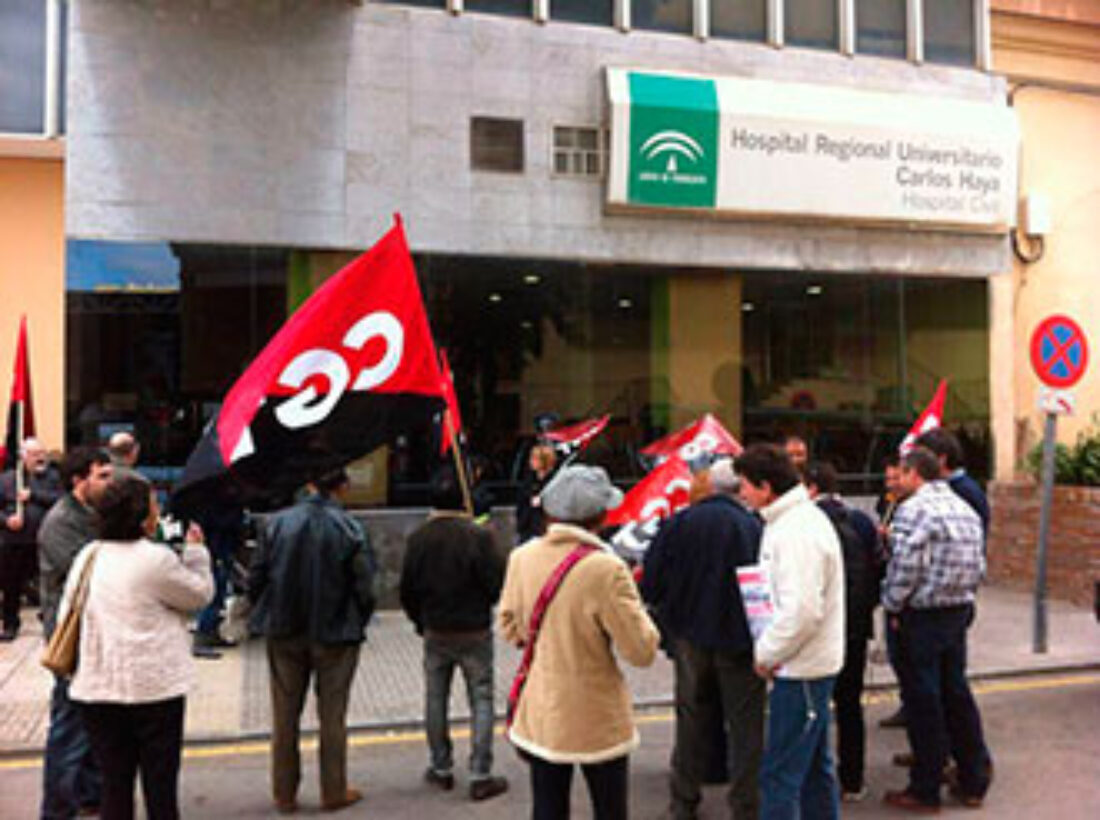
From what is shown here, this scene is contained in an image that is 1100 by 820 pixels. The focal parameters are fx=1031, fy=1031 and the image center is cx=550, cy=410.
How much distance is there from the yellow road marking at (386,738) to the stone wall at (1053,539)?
314 centimetres

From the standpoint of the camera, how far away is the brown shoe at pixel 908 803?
542cm

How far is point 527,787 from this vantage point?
589 cm

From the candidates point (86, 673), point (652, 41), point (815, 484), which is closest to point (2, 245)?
point (652, 41)

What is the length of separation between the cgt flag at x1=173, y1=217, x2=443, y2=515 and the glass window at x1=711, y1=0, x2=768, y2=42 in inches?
351

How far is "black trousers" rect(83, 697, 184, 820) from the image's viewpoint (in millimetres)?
4398

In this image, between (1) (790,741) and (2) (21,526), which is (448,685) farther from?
(2) (21,526)

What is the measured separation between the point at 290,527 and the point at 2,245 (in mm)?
9508

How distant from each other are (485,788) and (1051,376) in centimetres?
658

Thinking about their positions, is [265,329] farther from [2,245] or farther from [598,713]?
[598,713]

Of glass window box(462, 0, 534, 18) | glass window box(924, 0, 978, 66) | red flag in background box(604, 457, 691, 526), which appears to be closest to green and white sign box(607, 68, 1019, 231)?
glass window box(924, 0, 978, 66)

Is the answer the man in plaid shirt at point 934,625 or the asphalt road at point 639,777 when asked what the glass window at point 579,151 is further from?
the man in plaid shirt at point 934,625

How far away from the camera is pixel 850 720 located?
18.7 feet

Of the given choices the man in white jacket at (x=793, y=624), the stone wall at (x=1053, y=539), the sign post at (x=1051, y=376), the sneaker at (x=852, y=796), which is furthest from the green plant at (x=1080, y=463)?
the man in white jacket at (x=793, y=624)

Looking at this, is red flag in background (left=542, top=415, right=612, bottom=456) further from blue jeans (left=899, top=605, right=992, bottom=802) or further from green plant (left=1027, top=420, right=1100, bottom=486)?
green plant (left=1027, top=420, right=1100, bottom=486)
